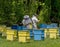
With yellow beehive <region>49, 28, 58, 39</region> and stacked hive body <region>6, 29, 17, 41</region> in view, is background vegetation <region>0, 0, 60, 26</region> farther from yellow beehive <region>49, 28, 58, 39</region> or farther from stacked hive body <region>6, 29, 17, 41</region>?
yellow beehive <region>49, 28, 58, 39</region>

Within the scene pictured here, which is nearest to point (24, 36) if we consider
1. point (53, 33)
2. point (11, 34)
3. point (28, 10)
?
point (11, 34)

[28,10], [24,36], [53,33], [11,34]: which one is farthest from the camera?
[28,10]

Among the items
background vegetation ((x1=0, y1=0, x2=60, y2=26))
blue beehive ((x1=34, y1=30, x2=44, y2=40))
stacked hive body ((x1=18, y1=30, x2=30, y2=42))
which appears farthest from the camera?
background vegetation ((x1=0, y1=0, x2=60, y2=26))

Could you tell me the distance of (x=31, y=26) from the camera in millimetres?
19094

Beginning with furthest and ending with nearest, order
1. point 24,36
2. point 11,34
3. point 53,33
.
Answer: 1. point 53,33
2. point 11,34
3. point 24,36

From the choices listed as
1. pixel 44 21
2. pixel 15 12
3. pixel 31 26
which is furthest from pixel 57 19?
pixel 31 26

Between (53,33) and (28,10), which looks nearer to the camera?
(53,33)

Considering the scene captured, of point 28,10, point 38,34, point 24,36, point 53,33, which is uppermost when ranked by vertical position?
point 24,36

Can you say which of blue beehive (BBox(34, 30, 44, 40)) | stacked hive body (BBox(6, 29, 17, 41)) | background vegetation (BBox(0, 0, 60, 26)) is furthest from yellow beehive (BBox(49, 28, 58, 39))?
background vegetation (BBox(0, 0, 60, 26))

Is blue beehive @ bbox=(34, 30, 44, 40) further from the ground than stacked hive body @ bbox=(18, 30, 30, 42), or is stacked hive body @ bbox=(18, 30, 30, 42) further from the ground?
stacked hive body @ bbox=(18, 30, 30, 42)

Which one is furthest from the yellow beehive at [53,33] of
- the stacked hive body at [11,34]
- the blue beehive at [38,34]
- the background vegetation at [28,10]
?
the background vegetation at [28,10]

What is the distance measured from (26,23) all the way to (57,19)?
6.52 metres

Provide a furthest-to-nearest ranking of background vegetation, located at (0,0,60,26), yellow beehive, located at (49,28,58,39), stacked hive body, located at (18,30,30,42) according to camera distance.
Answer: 1. background vegetation, located at (0,0,60,26)
2. yellow beehive, located at (49,28,58,39)
3. stacked hive body, located at (18,30,30,42)

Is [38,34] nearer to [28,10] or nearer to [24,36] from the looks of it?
[24,36]
